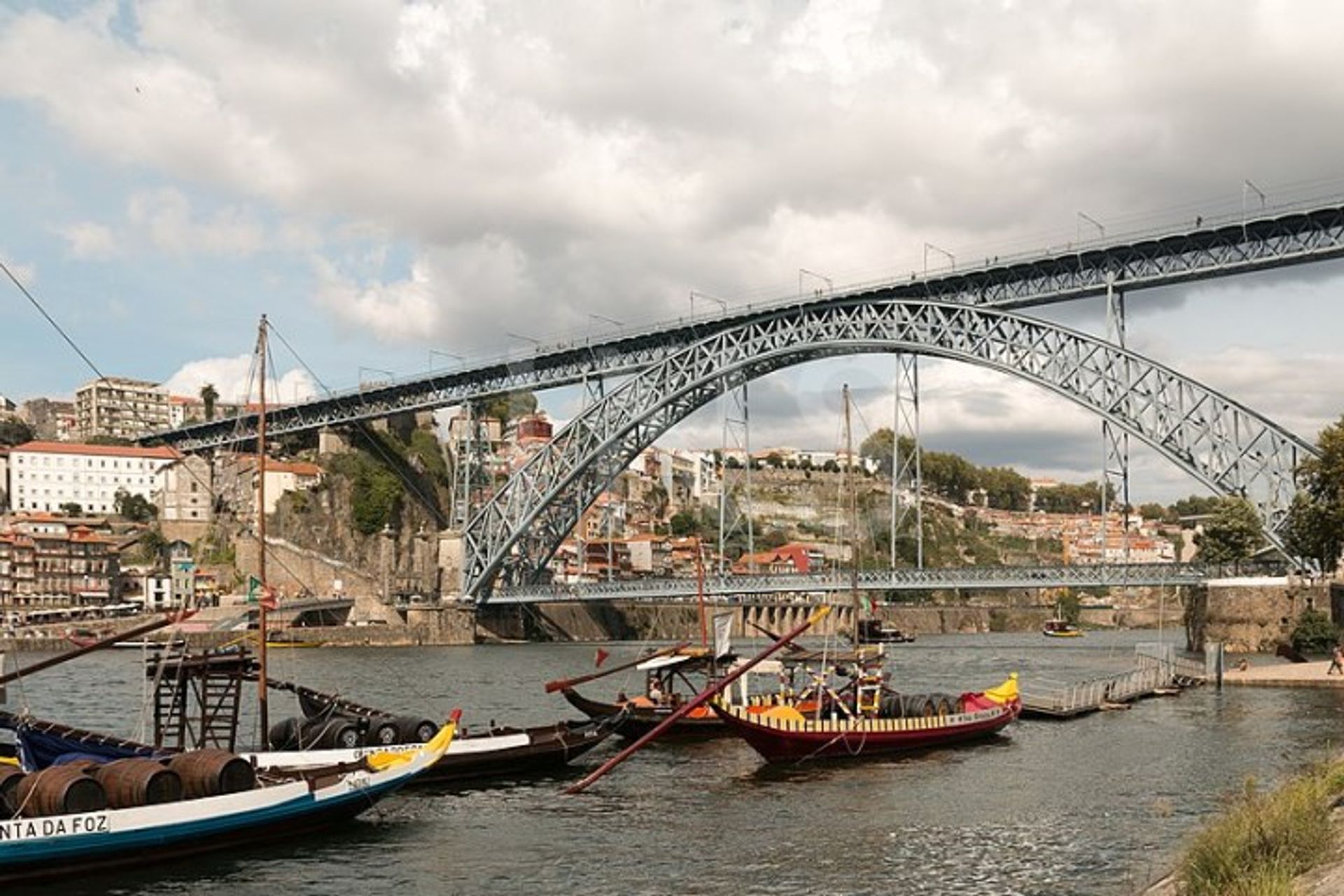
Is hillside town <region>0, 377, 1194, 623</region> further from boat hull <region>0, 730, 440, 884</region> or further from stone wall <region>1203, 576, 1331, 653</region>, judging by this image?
boat hull <region>0, 730, 440, 884</region>

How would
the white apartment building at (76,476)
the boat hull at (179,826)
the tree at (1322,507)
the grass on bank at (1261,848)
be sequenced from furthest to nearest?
the white apartment building at (76,476)
the tree at (1322,507)
the boat hull at (179,826)
the grass on bank at (1261,848)

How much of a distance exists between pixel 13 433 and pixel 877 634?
394ft

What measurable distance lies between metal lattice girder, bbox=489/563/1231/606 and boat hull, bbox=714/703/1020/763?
112ft

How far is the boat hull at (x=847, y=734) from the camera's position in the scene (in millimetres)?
32281

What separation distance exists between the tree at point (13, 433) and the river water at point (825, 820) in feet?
426

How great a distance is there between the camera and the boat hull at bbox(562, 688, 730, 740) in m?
36.2

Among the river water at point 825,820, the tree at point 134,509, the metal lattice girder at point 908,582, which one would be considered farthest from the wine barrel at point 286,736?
the tree at point 134,509

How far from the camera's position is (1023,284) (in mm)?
74938

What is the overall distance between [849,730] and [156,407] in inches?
6828

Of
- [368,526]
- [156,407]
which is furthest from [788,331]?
[156,407]

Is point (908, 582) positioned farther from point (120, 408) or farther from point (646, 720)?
point (120, 408)

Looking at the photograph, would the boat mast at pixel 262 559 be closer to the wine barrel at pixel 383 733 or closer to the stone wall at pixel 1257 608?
the wine barrel at pixel 383 733

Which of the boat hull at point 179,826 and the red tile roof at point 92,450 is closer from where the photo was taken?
the boat hull at point 179,826

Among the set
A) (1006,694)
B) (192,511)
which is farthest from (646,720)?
(192,511)
